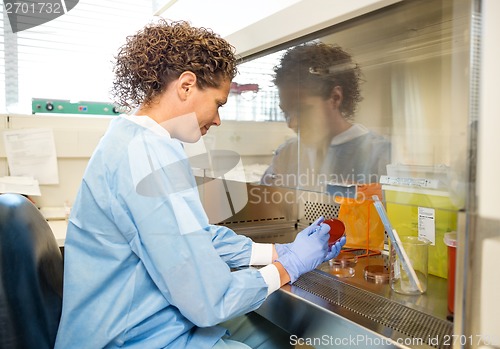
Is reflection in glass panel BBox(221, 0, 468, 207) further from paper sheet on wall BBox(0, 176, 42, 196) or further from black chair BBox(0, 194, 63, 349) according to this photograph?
paper sheet on wall BBox(0, 176, 42, 196)

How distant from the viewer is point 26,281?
840 mm

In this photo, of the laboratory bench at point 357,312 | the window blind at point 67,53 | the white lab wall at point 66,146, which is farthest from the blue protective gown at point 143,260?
the window blind at point 67,53

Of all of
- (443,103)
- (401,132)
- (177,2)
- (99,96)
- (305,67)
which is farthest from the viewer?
(99,96)

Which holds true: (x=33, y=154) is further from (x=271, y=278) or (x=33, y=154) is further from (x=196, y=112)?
(x=271, y=278)

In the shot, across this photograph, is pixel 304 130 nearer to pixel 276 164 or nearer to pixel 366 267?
pixel 276 164

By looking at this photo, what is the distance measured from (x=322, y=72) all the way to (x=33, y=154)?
1.44 m

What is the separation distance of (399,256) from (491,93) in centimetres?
45

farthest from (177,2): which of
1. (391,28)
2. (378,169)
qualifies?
(378,169)

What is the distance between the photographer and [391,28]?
819mm

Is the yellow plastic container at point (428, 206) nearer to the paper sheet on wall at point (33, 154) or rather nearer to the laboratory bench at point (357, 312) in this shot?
the laboratory bench at point (357, 312)

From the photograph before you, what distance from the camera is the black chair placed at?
793mm

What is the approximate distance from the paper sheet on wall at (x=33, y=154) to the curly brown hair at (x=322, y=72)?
124cm

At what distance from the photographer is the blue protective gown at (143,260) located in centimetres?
77

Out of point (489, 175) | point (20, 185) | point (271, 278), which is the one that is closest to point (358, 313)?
point (271, 278)
